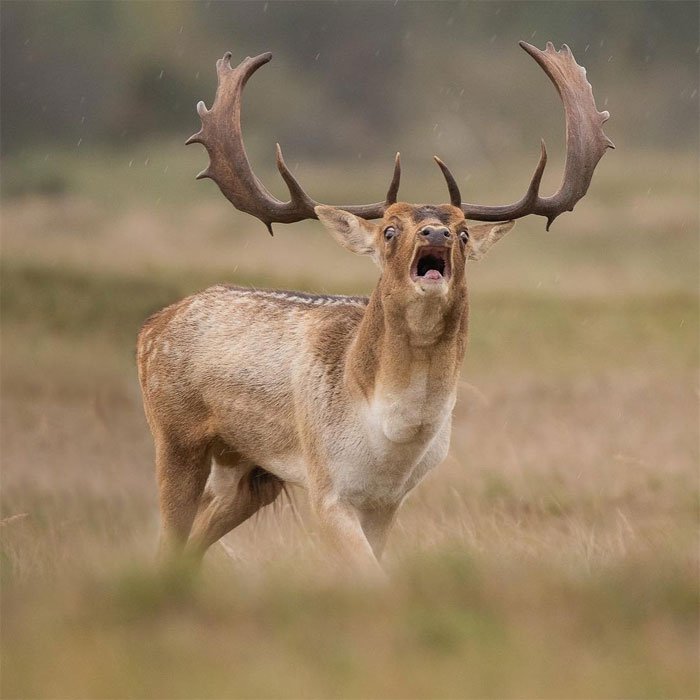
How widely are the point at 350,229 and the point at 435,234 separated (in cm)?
90

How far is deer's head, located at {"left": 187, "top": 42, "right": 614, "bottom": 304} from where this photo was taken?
7.21 metres

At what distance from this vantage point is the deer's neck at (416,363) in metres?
7.27

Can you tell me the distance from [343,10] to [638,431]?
53.2 meters

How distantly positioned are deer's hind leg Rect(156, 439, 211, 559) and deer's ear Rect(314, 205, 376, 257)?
1536 millimetres

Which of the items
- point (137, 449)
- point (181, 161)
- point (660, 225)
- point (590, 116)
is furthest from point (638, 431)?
point (181, 161)

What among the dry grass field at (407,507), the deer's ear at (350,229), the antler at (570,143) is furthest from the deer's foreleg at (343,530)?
the antler at (570,143)

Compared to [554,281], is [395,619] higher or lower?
higher

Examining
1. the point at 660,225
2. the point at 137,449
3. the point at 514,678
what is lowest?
the point at 660,225

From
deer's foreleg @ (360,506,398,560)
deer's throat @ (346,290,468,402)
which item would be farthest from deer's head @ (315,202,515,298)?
deer's foreleg @ (360,506,398,560)

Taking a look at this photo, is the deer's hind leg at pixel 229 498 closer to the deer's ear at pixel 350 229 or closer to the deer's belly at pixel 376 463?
the deer's belly at pixel 376 463

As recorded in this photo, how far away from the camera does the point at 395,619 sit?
504cm

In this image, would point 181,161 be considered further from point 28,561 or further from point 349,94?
point 28,561

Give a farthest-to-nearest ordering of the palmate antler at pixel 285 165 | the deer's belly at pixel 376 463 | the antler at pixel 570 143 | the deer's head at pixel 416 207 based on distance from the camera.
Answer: the palmate antler at pixel 285 165, the antler at pixel 570 143, the deer's belly at pixel 376 463, the deer's head at pixel 416 207

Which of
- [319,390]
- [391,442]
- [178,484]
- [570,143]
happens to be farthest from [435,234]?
[178,484]
